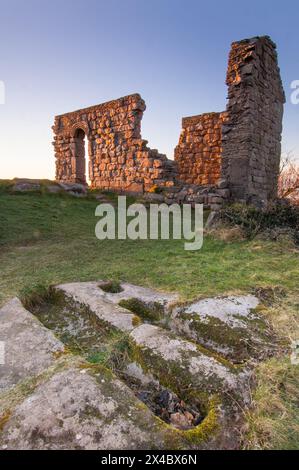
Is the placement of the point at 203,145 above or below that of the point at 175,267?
above

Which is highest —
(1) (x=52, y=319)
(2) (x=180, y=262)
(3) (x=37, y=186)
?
(3) (x=37, y=186)

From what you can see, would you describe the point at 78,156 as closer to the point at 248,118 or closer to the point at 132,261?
the point at 248,118

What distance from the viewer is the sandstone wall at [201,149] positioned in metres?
12.0

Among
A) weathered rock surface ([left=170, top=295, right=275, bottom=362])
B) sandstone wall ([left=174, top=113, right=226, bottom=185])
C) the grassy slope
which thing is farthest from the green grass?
sandstone wall ([left=174, top=113, right=226, bottom=185])

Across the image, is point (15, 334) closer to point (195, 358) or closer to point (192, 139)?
point (195, 358)

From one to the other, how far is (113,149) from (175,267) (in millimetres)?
8142

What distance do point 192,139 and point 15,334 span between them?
39.0 feet

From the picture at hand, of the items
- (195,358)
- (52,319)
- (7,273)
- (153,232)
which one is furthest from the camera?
(153,232)

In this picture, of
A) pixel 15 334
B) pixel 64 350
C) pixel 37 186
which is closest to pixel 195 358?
pixel 64 350

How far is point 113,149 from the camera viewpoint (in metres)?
10.9

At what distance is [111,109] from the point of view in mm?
10773

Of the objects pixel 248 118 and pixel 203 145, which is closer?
pixel 248 118

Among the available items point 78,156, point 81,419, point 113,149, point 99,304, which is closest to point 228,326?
point 99,304

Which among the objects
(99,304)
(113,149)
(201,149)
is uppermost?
(201,149)
